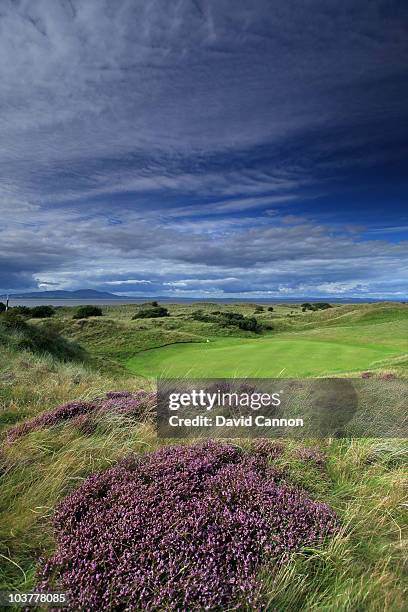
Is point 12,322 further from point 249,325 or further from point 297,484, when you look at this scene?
point 249,325

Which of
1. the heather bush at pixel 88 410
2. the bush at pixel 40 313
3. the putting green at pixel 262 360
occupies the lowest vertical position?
the putting green at pixel 262 360

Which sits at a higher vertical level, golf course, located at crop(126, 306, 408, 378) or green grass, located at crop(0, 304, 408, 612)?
green grass, located at crop(0, 304, 408, 612)

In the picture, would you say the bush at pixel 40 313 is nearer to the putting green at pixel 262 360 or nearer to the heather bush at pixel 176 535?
the putting green at pixel 262 360

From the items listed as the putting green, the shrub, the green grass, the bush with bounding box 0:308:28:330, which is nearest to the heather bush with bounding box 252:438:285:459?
the green grass

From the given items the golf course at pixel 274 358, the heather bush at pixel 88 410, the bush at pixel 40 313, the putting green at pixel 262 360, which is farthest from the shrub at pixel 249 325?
the heather bush at pixel 88 410

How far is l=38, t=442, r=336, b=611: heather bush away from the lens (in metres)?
2.17

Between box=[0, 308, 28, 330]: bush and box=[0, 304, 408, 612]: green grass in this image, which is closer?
box=[0, 304, 408, 612]: green grass

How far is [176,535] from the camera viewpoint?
251 centimetres

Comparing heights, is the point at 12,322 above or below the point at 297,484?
above

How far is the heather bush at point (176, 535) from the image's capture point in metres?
2.17

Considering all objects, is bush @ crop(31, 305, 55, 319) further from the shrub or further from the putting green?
the shrub

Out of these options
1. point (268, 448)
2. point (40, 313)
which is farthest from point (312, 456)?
point (40, 313)

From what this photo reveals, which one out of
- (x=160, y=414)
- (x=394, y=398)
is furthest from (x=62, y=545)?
(x=394, y=398)

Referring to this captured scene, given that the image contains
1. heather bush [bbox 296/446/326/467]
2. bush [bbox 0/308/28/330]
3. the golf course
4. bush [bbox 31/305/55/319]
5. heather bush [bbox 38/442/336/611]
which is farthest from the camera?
bush [bbox 31/305/55/319]
